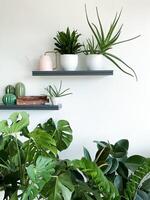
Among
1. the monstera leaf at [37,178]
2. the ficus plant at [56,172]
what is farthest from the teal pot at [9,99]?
the monstera leaf at [37,178]

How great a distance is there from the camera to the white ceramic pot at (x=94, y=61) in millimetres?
2182

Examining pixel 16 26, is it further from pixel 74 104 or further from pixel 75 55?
pixel 74 104

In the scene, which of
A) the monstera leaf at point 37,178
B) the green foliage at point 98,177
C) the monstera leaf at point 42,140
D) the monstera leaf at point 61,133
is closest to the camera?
the monstera leaf at point 37,178

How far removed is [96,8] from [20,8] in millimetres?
581

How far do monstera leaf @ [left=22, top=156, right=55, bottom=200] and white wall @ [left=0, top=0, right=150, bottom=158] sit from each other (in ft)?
3.15

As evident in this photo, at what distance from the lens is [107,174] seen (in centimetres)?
176

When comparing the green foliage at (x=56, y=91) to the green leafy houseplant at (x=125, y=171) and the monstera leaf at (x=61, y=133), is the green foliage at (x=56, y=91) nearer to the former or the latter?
the monstera leaf at (x=61, y=133)

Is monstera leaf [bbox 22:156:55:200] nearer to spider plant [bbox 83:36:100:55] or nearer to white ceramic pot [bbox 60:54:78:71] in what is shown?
white ceramic pot [bbox 60:54:78:71]

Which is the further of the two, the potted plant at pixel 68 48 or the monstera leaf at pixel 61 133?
the potted plant at pixel 68 48

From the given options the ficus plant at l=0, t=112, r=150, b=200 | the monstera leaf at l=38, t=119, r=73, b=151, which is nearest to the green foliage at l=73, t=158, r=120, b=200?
Result: the ficus plant at l=0, t=112, r=150, b=200

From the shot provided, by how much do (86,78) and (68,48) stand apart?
0.28m

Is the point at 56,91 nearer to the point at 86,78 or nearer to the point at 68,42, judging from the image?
the point at 86,78

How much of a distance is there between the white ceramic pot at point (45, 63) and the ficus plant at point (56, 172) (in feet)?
1.81

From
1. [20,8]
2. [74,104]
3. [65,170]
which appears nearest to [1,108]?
[74,104]
